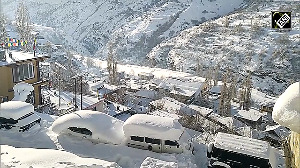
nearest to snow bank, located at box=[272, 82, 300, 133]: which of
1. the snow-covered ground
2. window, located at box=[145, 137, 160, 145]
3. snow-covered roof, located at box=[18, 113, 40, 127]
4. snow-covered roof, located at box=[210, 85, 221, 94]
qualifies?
the snow-covered ground

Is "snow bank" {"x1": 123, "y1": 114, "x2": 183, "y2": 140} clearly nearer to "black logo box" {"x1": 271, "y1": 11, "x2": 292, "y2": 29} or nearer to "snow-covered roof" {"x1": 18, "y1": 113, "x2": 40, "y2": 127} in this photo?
"snow-covered roof" {"x1": 18, "y1": 113, "x2": 40, "y2": 127}

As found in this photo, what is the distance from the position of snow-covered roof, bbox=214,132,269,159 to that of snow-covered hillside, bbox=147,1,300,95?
46.7 m

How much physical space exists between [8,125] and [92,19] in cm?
10638

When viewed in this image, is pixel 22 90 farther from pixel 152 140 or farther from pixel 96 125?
pixel 152 140

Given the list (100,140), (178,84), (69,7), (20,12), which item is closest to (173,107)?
(178,84)

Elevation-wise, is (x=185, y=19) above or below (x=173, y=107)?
above

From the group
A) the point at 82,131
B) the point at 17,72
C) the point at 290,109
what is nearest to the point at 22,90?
the point at 17,72

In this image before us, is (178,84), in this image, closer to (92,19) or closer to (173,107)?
(173,107)

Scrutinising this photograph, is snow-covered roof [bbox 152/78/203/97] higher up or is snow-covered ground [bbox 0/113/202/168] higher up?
snow-covered ground [bbox 0/113/202/168]

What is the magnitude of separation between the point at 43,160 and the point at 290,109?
685 centimetres

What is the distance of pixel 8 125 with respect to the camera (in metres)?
12.2

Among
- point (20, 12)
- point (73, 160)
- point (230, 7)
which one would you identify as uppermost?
point (230, 7)

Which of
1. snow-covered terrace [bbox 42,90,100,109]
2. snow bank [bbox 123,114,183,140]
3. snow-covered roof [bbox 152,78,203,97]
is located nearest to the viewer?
snow bank [bbox 123,114,183,140]

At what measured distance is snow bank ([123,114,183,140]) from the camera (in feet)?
37.5
